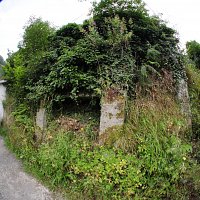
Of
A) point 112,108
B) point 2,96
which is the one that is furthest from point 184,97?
point 2,96

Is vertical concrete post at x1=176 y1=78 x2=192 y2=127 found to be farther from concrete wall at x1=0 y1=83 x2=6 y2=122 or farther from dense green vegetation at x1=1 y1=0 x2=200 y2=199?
concrete wall at x1=0 y1=83 x2=6 y2=122

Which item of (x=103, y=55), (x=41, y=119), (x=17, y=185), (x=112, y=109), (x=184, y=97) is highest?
(x=103, y=55)

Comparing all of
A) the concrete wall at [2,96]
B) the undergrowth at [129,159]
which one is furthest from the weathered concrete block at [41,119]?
the concrete wall at [2,96]

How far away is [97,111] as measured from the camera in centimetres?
702

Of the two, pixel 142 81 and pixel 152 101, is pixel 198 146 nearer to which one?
pixel 152 101

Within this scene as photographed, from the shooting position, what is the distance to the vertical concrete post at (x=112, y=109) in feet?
19.9

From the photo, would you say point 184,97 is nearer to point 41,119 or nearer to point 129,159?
point 129,159

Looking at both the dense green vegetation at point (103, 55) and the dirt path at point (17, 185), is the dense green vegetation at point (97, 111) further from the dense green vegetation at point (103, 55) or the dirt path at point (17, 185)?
the dirt path at point (17, 185)

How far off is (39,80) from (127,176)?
161 inches

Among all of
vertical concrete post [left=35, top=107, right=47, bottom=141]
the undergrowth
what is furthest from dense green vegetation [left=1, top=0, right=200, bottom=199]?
vertical concrete post [left=35, top=107, right=47, bottom=141]

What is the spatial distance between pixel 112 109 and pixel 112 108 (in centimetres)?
2

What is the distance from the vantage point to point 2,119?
10852mm

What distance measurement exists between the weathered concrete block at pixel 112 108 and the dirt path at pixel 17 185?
74.4 inches

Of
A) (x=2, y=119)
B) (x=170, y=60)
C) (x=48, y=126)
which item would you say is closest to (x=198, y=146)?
(x=170, y=60)
